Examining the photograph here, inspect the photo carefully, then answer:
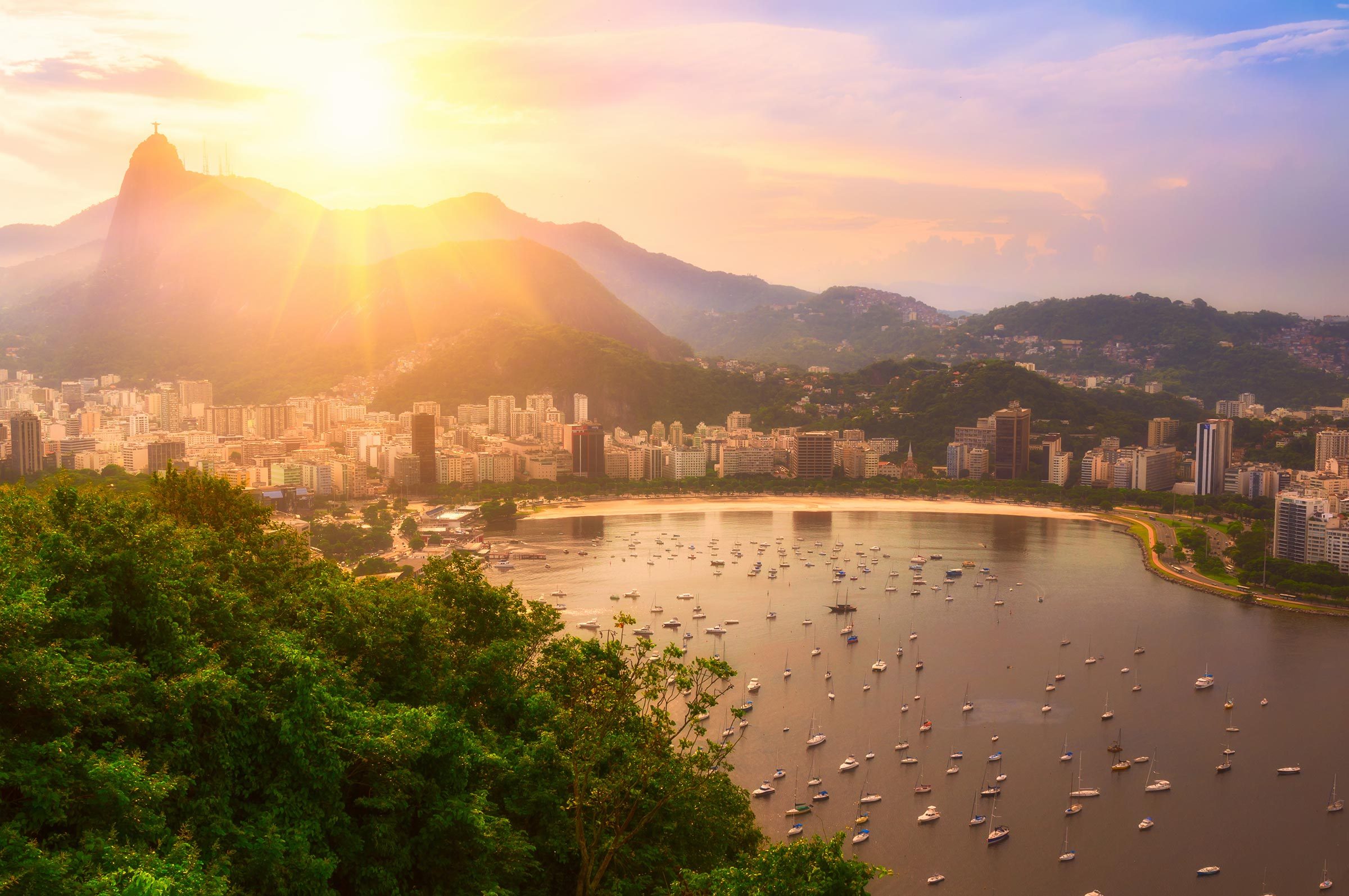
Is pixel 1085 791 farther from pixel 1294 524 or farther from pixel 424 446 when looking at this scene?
pixel 424 446

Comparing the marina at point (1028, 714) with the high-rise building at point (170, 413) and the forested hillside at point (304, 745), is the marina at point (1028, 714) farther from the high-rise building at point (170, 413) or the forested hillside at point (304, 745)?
the high-rise building at point (170, 413)

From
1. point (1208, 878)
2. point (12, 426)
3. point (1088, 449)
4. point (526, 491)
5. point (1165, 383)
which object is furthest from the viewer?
point (1165, 383)

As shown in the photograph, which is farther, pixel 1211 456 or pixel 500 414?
pixel 500 414

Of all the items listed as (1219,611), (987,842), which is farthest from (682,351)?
(987,842)

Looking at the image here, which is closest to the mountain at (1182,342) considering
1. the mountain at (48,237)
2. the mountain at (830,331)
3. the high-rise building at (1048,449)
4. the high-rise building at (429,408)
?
the mountain at (830,331)

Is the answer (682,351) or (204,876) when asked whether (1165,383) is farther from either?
(204,876)

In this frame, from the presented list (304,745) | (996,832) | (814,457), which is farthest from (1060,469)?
(304,745)

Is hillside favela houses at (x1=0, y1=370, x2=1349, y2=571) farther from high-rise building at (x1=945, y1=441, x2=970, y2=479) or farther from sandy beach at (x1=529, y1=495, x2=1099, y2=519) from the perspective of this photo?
sandy beach at (x1=529, y1=495, x2=1099, y2=519)
